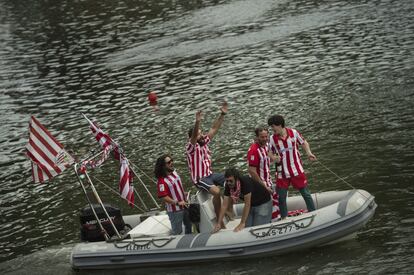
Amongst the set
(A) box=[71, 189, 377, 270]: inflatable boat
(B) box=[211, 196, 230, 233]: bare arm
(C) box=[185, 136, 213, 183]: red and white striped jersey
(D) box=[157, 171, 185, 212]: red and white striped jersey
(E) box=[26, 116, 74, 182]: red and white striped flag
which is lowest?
(A) box=[71, 189, 377, 270]: inflatable boat

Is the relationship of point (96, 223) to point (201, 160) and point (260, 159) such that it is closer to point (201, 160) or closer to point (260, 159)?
point (201, 160)

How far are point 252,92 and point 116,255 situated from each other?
44.3ft

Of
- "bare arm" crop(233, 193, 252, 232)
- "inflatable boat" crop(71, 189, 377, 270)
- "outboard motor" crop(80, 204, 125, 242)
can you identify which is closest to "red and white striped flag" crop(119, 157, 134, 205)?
"outboard motor" crop(80, 204, 125, 242)

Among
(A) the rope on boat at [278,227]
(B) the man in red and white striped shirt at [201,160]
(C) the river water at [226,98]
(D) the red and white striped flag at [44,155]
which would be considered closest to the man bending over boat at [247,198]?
(A) the rope on boat at [278,227]

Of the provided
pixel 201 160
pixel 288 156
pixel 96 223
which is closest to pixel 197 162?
pixel 201 160

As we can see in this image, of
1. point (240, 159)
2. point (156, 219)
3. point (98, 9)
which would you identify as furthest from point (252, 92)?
point (98, 9)

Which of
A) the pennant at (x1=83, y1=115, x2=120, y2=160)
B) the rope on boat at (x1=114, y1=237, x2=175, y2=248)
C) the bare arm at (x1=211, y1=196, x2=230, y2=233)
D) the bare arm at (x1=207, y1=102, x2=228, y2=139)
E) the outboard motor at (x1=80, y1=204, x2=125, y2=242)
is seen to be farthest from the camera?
the pennant at (x1=83, y1=115, x2=120, y2=160)

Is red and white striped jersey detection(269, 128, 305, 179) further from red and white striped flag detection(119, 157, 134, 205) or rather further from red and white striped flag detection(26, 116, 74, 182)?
red and white striped flag detection(26, 116, 74, 182)

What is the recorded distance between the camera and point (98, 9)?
173 feet

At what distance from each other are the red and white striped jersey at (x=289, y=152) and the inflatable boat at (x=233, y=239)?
838 millimetres

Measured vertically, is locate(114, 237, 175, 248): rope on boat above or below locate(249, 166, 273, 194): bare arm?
below

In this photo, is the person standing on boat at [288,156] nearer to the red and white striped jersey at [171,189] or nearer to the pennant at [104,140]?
the red and white striped jersey at [171,189]

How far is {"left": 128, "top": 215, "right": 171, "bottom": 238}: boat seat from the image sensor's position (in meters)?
14.5

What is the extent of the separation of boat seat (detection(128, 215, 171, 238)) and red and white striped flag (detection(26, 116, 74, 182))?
6.34 feet
